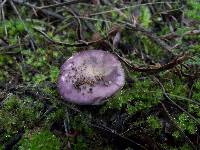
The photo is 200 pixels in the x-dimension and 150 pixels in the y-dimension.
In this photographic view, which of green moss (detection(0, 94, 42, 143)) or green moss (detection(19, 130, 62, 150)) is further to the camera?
green moss (detection(0, 94, 42, 143))

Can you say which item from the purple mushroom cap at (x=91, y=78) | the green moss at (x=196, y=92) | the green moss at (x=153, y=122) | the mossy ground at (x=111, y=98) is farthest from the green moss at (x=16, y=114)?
the green moss at (x=196, y=92)

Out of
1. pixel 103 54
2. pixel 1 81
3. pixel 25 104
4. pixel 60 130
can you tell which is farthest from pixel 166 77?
pixel 1 81

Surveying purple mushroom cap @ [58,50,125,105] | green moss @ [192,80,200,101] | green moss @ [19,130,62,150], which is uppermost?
purple mushroom cap @ [58,50,125,105]

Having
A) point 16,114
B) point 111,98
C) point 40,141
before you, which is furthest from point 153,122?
point 16,114

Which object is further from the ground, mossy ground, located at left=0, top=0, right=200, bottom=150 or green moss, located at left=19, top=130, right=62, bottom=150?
mossy ground, located at left=0, top=0, right=200, bottom=150

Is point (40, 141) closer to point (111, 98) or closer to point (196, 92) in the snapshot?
point (111, 98)

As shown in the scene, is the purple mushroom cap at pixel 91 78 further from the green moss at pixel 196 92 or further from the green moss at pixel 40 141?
the green moss at pixel 196 92

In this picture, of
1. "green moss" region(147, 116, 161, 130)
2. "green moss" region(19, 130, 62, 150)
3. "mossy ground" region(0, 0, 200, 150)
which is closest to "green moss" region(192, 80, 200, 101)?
"mossy ground" region(0, 0, 200, 150)

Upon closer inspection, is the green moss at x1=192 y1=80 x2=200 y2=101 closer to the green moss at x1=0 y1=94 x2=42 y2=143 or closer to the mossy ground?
the mossy ground
